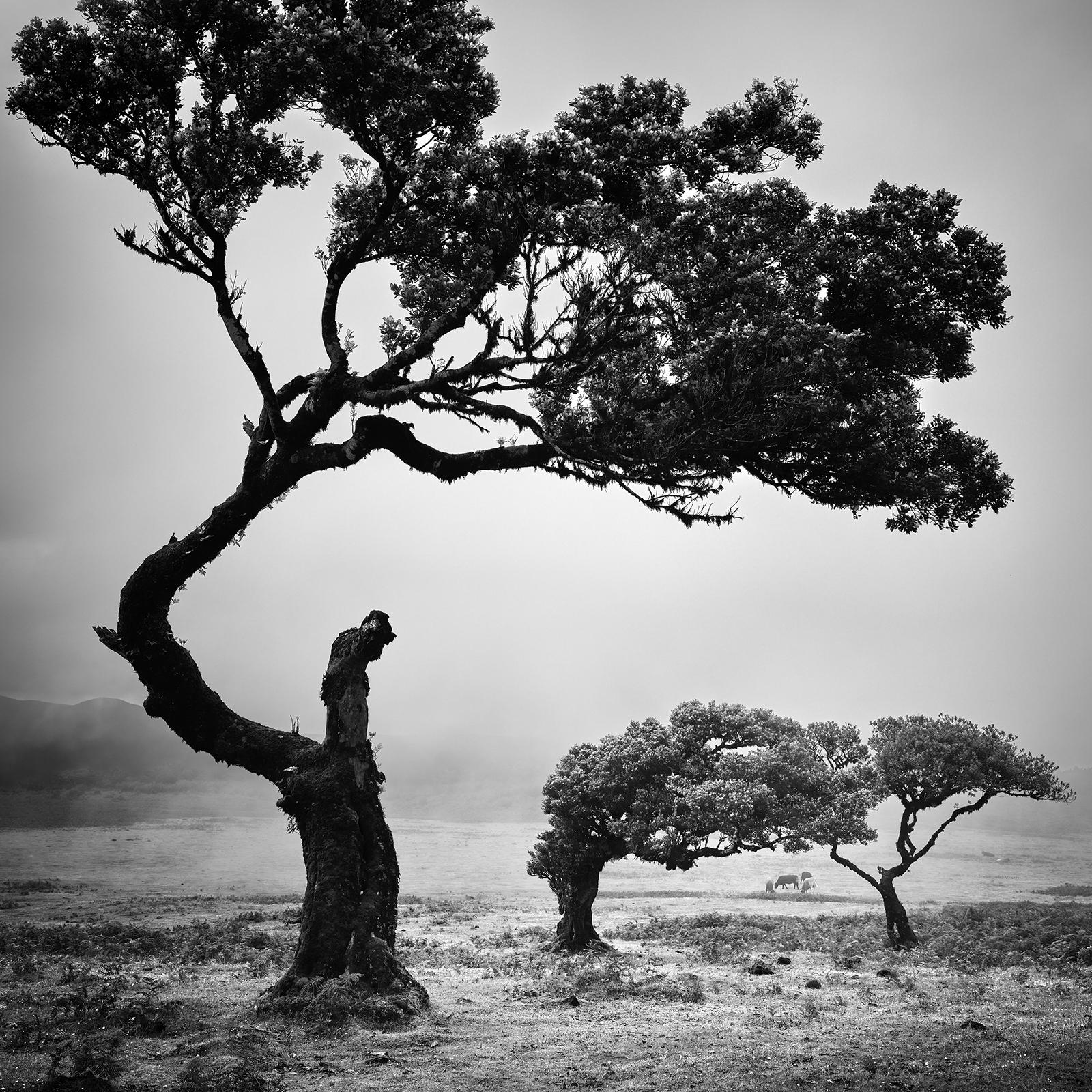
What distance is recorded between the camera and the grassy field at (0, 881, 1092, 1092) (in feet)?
27.0

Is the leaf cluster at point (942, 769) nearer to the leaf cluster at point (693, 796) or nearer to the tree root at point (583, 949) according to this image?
the leaf cluster at point (693, 796)

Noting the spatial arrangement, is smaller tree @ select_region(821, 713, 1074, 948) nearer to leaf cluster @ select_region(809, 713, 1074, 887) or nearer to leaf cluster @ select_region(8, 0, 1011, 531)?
leaf cluster @ select_region(809, 713, 1074, 887)

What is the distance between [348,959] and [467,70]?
1322cm

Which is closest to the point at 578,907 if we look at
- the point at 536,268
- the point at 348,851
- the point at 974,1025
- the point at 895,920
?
the point at 895,920

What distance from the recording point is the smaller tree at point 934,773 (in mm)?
25062

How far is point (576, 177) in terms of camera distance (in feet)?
38.8

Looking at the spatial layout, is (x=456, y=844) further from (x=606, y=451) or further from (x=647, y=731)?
(x=606, y=451)

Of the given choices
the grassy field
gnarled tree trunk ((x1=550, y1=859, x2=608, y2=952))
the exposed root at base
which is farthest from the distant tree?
the exposed root at base

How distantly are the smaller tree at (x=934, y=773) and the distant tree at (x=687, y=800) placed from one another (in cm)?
172

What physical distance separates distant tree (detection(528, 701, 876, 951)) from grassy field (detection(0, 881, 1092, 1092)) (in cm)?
257

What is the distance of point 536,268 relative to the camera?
38.7ft

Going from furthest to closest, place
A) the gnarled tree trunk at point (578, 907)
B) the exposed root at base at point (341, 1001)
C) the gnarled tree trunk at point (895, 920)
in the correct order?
the gnarled tree trunk at point (895, 920), the gnarled tree trunk at point (578, 907), the exposed root at base at point (341, 1001)

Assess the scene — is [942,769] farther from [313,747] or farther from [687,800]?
[313,747]

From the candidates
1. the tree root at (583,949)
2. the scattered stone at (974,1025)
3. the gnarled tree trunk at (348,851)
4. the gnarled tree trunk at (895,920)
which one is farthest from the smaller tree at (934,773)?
the gnarled tree trunk at (348,851)
